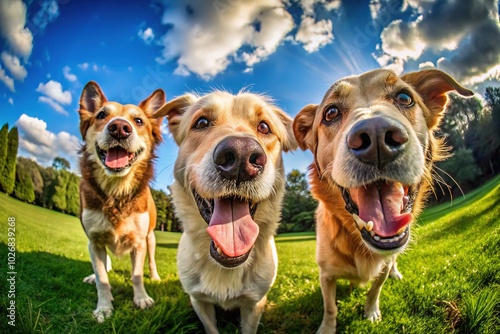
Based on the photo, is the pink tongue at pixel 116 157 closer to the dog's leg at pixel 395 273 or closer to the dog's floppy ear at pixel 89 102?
the dog's floppy ear at pixel 89 102

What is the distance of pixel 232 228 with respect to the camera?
2545mm

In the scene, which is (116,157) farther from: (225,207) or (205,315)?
(205,315)

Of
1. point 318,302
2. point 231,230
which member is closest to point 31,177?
point 231,230

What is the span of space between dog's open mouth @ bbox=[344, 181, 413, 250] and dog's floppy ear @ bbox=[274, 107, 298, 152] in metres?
0.97

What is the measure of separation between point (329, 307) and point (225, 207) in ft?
5.55

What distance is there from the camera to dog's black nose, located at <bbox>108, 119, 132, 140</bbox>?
342cm

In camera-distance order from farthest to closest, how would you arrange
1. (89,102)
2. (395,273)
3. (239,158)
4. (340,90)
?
1. (395,273)
2. (89,102)
3. (340,90)
4. (239,158)

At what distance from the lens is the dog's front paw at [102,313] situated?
308cm

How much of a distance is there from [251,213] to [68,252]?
2101 mm

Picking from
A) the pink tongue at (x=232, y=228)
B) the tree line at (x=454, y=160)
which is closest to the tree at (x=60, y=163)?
the tree line at (x=454, y=160)

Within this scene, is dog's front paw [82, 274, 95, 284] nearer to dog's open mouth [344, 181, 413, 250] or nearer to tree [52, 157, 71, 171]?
tree [52, 157, 71, 171]

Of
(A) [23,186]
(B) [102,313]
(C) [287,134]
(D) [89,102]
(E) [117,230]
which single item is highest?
(D) [89,102]

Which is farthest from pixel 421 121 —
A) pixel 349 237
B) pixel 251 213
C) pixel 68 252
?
pixel 68 252

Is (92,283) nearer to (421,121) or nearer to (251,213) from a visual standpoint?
(251,213)
